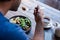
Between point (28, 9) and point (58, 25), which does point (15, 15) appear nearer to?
point (28, 9)

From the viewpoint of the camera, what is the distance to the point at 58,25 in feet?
4.56

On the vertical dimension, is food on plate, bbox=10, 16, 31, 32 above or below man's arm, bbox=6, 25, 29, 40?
above

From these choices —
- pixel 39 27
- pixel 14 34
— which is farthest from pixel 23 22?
pixel 14 34

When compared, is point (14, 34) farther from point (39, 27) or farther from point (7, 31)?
point (39, 27)

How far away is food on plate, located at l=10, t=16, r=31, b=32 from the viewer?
53.4 inches

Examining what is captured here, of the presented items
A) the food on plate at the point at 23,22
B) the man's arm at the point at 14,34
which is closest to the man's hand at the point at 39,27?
the food on plate at the point at 23,22

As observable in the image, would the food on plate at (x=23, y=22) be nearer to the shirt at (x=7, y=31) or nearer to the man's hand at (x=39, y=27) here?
the man's hand at (x=39, y=27)

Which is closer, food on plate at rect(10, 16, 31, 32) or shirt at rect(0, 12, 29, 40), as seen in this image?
shirt at rect(0, 12, 29, 40)

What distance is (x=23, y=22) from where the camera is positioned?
1413 millimetres

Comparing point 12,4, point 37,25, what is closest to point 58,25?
point 37,25

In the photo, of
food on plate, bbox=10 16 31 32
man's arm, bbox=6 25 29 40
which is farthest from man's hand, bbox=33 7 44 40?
man's arm, bbox=6 25 29 40

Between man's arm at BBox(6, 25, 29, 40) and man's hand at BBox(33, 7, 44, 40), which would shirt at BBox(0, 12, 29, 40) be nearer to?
man's arm at BBox(6, 25, 29, 40)

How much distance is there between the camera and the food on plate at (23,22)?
1358 millimetres

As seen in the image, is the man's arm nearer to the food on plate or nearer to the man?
the man
